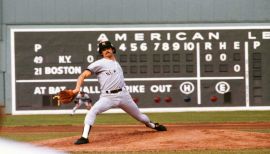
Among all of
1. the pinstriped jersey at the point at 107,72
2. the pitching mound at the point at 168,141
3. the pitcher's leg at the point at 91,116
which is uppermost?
the pinstriped jersey at the point at 107,72

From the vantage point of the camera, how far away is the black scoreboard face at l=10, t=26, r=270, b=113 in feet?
86.8

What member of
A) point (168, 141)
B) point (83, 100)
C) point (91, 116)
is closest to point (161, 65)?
point (83, 100)

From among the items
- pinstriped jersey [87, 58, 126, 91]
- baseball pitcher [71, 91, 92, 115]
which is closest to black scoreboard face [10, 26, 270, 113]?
baseball pitcher [71, 91, 92, 115]

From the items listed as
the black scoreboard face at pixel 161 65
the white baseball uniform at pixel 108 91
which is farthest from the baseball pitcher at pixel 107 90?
the black scoreboard face at pixel 161 65

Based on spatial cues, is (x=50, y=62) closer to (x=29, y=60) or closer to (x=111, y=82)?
(x=29, y=60)

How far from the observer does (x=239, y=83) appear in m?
27.1

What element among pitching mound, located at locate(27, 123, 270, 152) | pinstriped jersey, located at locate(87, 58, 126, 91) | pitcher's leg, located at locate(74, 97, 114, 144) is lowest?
pitching mound, located at locate(27, 123, 270, 152)

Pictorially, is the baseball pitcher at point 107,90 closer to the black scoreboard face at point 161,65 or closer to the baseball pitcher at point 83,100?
the black scoreboard face at point 161,65

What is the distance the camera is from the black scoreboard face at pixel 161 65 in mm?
26469

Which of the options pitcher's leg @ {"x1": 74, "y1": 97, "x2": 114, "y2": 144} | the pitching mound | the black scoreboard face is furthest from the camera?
the black scoreboard face

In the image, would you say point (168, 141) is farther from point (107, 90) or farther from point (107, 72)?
point (107, 72)

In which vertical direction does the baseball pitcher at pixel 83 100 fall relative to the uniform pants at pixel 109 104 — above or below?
below

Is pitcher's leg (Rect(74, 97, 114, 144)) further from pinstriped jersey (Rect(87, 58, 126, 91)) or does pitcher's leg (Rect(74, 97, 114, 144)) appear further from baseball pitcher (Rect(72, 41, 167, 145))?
pinstriped jersey (Rect(87, 58, 126, 91))

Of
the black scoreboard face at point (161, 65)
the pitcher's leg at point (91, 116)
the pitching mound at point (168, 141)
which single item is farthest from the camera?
the black scoreboard face at point (161, 65)
